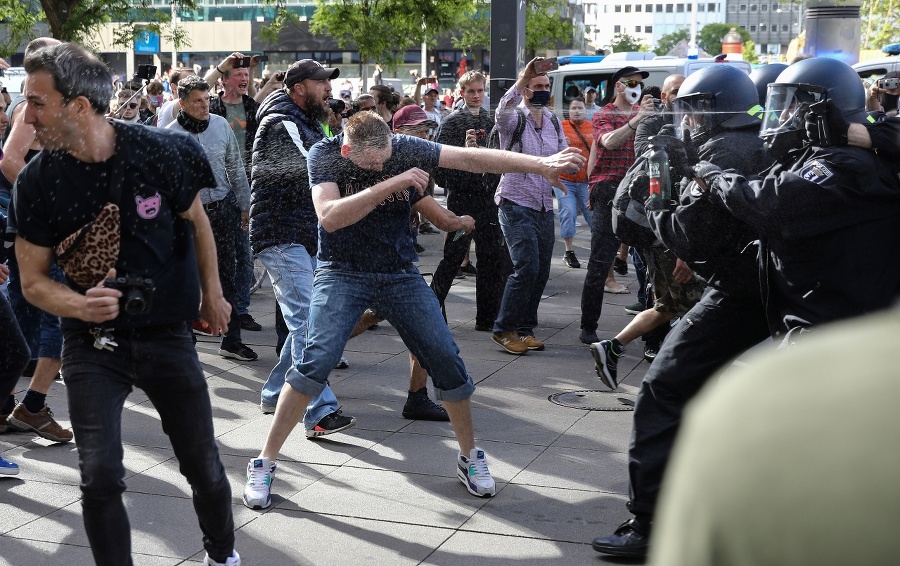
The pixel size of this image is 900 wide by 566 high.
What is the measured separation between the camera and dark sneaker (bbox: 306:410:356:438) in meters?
5.81

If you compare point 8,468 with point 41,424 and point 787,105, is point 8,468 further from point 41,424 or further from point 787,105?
point 787,105

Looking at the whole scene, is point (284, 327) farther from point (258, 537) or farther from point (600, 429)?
point (258, 537)

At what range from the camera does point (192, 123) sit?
24.8 feet

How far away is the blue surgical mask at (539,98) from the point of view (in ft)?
26.2

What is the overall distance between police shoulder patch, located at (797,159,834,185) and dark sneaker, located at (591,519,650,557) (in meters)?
1.45

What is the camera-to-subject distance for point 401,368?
7.49 m

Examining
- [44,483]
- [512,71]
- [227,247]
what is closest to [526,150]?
[512,71]

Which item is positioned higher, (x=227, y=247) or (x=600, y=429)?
(x=227, y=247)

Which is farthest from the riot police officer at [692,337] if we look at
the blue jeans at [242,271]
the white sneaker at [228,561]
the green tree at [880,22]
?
the green tree at [880,22]

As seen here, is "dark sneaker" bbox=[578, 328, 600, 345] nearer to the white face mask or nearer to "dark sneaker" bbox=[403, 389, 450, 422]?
"dark sneaker" bbox=[403, 389, 450, 422]

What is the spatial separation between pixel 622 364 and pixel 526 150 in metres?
1.66

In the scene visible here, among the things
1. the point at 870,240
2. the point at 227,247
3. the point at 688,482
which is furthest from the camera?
the point at 227,247

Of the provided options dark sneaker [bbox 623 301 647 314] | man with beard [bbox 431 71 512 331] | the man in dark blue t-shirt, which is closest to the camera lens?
the man in dark blue t-shirt

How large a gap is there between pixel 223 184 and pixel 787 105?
4689 mm
